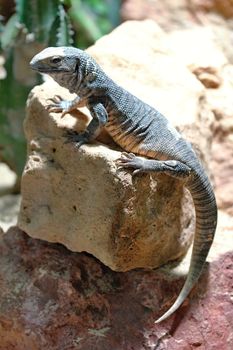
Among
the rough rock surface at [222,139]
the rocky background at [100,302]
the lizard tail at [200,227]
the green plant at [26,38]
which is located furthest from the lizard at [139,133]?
the green plant at [26,38]

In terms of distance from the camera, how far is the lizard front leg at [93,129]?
9.04ft

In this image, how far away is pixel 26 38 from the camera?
4.14 meters

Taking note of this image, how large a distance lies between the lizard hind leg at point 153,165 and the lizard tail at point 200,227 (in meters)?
0.10

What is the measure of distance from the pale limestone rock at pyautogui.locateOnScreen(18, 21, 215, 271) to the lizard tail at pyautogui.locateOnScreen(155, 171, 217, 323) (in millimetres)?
112

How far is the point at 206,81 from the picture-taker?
378 cm

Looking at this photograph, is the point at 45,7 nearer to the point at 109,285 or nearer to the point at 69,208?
the point at 69,208

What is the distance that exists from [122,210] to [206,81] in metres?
1.41

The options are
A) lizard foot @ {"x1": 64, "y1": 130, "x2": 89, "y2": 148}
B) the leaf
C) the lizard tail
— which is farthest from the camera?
the leaf

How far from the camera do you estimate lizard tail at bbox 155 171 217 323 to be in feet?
9.40

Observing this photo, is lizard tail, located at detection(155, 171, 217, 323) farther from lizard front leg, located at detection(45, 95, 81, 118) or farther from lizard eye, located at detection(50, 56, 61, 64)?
lizard eye, located at detection(50, 56, 61, 64)

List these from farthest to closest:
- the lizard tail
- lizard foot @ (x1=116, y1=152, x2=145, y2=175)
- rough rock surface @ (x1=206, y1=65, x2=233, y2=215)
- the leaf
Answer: the leaf < rough rock surface @ (x1=206, y1=65, x2=233, y2=215) < the lizard tail < lizard foot @ (x1=116, y1=152, x2=145, y2=175)

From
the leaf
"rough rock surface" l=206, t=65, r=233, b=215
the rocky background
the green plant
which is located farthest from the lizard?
the leaf

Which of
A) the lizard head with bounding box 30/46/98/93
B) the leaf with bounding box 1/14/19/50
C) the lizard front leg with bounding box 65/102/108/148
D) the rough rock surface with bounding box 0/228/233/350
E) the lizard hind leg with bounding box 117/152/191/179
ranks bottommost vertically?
the rough rock surface with bounding box 0/228/233/350

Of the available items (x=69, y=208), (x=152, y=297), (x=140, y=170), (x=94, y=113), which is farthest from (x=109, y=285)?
(x=94, y=113)
